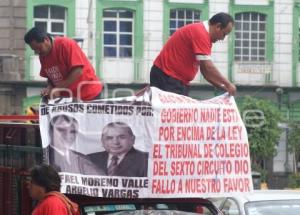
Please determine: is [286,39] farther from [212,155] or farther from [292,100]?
[212,155]

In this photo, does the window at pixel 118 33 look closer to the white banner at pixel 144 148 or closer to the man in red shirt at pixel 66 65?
the man in red shirt at pixel 66 65

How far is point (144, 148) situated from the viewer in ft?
19.6

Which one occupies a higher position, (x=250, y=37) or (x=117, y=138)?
(x=250, y=37)

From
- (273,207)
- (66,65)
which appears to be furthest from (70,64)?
(273,207)

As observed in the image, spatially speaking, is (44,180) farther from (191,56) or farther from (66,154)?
(191,56)

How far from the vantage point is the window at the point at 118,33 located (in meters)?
34.4

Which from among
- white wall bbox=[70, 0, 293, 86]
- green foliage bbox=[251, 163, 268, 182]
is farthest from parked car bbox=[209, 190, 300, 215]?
white wall bbox=[70, 0, 293, 86]

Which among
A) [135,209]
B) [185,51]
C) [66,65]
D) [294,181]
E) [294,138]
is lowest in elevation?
[294,181]

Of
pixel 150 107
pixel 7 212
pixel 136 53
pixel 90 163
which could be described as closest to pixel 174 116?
pixel 150 107

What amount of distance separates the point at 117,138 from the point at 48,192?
683 millimetres

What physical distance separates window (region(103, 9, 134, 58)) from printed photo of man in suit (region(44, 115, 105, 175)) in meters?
28.4

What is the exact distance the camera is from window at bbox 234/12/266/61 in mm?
35594

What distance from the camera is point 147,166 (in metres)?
5.98

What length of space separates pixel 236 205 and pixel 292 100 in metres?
25.7
